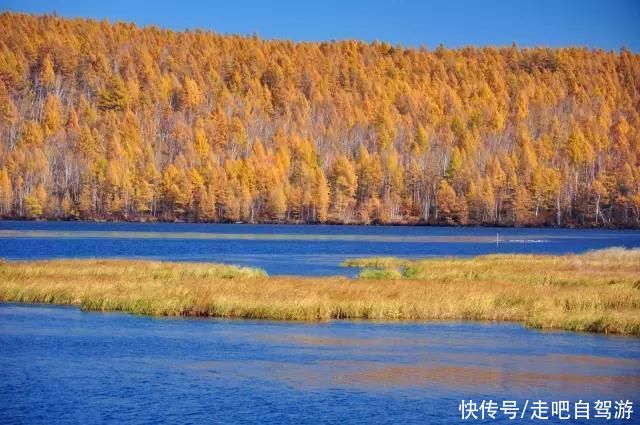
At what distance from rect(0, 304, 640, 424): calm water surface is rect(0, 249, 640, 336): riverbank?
1286 mm

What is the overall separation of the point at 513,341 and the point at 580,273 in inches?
840

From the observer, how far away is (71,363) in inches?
1335

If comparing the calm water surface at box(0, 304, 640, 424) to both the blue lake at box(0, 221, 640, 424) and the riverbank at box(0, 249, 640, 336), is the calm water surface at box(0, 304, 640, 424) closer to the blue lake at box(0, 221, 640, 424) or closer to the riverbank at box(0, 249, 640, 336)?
the blue lake at box(0, 221, 640, 424)

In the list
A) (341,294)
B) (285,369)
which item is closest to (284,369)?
(285,369)

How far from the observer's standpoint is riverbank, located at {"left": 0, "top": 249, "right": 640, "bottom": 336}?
43375mm

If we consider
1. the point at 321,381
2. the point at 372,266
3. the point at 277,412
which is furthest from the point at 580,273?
the point at 277,412

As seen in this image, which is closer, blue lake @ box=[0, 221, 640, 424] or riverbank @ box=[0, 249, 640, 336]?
blue lake @ box=[0, 221, 640, 424]

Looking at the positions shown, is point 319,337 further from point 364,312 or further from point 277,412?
point 277,412

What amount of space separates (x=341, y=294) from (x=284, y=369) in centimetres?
1309

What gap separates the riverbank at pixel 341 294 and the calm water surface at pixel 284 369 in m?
1.29

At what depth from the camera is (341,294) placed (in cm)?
4628

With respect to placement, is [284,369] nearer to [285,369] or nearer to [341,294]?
[285,369]

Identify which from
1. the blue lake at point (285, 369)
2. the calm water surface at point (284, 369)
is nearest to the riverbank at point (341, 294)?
the blue lake at point (285, 369)

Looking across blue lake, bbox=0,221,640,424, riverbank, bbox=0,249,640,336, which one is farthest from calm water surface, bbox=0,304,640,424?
riverbank, bbox=0,249,640,336
